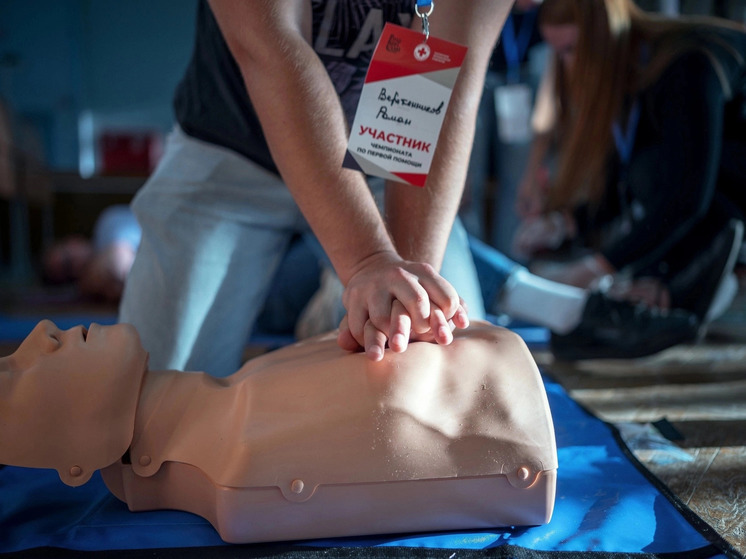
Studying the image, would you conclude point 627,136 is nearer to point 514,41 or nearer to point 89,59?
point 514,41

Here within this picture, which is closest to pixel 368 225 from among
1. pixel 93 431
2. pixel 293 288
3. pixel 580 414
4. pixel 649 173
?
pixel 93 431

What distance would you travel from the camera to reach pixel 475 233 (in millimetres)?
4004

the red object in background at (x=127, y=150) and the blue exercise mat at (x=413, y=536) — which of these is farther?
the red object in background at (x=127, y=150)

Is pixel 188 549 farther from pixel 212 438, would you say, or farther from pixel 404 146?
pixel 404 146

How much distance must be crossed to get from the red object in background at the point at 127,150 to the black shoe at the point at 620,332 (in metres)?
5.09

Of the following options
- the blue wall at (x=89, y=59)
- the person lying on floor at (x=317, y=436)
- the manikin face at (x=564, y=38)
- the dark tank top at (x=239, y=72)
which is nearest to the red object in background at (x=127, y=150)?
the blue wall at (x=89, y=59)

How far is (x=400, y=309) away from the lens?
0.63 meters

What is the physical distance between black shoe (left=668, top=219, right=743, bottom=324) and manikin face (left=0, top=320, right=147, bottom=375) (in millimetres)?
1477

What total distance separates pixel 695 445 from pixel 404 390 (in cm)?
58

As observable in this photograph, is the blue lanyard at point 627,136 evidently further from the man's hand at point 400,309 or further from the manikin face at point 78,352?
the manikin face at point 78,352

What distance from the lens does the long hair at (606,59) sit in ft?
5.74

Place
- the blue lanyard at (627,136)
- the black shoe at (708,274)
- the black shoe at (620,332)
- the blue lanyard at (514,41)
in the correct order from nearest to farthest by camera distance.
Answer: the black shoe at (620,332) < the black shoe at (708,274) < the blue lanyard at (627,136) < the blue lanyard at (514,41)

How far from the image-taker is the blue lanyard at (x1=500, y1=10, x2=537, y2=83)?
3078 mm

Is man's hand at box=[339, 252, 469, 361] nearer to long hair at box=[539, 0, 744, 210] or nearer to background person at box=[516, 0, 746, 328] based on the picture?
background person at box=[516, 0, 746, 328]
